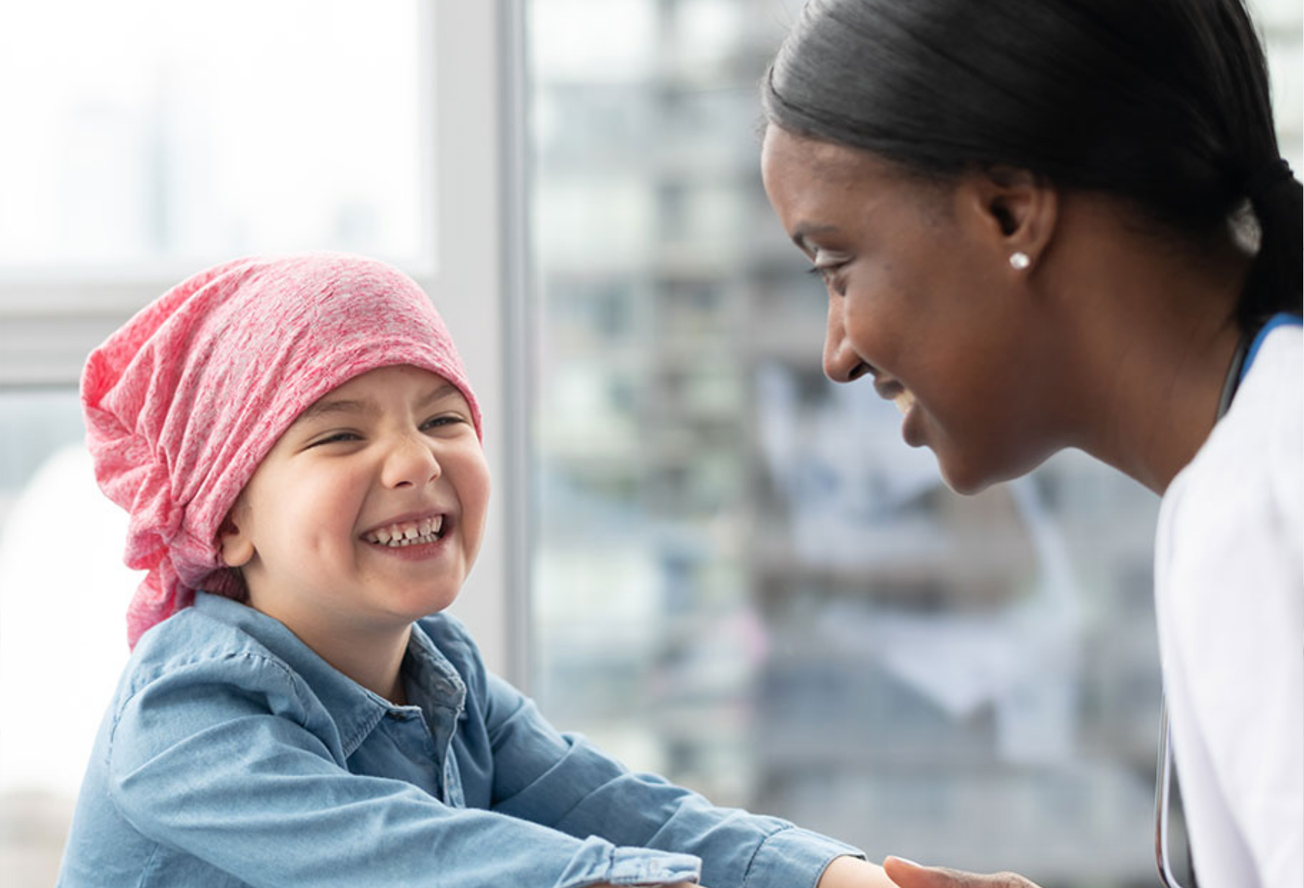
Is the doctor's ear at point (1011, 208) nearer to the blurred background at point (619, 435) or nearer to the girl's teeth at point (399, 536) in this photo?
the girl's teeth at point (399, 536)

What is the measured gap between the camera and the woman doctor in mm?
833

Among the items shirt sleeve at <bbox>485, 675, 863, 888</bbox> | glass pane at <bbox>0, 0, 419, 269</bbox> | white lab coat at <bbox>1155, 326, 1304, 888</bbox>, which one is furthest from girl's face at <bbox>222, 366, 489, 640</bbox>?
glass pane at <bbox>0, 0, 419, 269</bbox>

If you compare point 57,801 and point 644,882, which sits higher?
point 644,882

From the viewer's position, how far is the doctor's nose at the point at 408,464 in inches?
41.8

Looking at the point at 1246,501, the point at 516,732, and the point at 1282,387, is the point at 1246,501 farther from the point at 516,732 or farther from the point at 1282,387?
the point at 516,732

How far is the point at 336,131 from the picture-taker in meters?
1.81

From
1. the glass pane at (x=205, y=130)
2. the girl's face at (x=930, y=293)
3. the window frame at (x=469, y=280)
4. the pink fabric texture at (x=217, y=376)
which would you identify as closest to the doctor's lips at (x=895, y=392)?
the girl's face at (x=930, y=293)

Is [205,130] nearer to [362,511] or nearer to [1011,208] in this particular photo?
[362,511]

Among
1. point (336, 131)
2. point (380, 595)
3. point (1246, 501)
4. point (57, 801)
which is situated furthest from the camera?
point (336, 131)

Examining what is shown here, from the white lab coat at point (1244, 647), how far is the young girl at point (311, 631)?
35cm

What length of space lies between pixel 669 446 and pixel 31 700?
84 centimetres

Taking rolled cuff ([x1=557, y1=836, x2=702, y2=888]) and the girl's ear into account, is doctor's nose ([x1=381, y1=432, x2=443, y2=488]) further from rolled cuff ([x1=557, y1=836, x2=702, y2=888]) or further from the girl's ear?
rolled cuff ([x1=557, y1=836, x2=702, y2=888])

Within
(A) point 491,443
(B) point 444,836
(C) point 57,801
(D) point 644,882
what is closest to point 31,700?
(C) point 57,801

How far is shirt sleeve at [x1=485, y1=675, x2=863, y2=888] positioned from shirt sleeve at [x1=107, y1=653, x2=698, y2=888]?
0.68 feet
